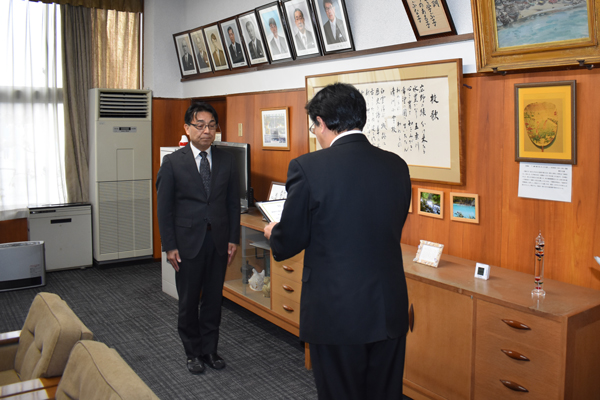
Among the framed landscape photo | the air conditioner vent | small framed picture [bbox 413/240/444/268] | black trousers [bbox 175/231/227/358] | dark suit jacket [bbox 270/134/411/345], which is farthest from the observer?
the air conditioner vent

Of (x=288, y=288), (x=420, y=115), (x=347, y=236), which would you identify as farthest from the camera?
(x=288, y=288)

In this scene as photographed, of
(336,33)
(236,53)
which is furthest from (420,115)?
(236,53)

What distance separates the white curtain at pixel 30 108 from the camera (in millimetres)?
5277

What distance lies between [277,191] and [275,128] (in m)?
0.55

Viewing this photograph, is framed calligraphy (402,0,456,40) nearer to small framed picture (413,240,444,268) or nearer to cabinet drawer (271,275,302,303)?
small framed picture (413,240,444,268)

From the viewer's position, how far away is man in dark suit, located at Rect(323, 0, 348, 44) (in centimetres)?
363

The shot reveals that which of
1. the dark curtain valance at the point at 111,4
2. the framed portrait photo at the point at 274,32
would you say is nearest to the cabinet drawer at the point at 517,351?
the framed portrait photo at the point at 274,32

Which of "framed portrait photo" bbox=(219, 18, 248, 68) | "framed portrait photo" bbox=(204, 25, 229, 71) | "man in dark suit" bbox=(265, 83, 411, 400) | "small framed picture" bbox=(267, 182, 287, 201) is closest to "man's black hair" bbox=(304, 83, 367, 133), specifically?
"man in dark suit" bbox=(265, 83, 411, 400)

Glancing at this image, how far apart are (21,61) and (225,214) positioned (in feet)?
11.9

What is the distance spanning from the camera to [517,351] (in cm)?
214

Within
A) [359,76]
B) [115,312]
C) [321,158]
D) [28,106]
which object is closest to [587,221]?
[321,158]

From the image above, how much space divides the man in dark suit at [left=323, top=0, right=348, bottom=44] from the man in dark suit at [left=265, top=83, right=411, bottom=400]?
204 centimetres

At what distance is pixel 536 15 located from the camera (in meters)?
2.30

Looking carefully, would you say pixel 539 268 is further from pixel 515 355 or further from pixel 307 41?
pixel 307 41
